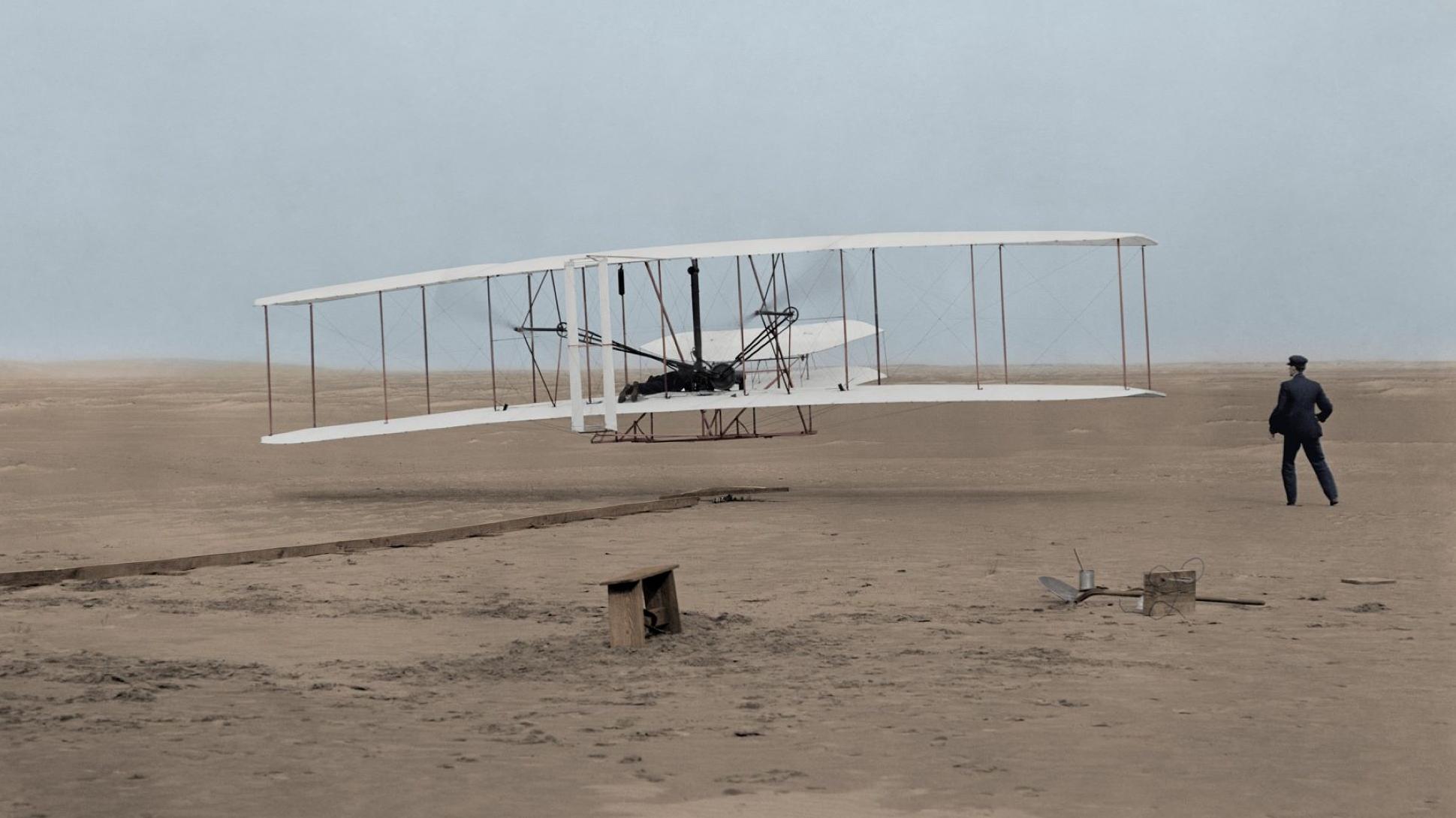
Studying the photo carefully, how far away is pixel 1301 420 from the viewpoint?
1938 cm

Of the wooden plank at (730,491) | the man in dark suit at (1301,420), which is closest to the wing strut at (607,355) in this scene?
the wooden plank at (730,491)

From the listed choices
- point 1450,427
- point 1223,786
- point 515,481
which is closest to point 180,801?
point 1223,786

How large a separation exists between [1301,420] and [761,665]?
12227 millimetres

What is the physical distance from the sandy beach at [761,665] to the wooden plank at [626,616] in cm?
19

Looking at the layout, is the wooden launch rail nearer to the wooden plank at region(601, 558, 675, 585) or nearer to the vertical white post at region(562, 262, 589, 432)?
the vertical white post at region(562, 262, 589, 432)

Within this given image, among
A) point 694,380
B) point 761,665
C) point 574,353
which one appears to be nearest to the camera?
point 761,665

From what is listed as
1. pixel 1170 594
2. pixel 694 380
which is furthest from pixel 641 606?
pixel 694 380

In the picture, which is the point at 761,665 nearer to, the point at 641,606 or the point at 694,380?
the point at 641,606

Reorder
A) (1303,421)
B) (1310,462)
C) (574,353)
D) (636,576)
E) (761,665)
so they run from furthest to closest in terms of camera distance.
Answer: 1. (574,353)
2. (1310,462)
3. (1303,421)
4. (636,576)
5. (761,665)

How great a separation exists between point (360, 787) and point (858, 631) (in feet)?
16.2

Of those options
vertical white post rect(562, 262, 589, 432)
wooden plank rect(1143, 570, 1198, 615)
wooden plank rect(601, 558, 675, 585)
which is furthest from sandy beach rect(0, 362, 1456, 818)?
vertical white post rect(562, 262, 589, 432)

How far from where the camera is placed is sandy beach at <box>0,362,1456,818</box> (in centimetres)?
688

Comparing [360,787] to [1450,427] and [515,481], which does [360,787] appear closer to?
[515,481]

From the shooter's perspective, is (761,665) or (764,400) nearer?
(761,665)
